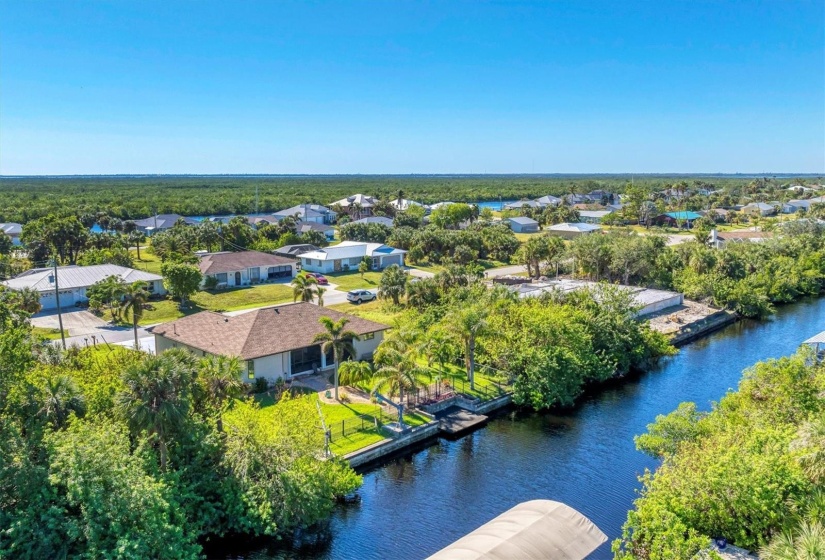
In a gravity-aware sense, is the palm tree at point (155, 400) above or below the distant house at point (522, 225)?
above

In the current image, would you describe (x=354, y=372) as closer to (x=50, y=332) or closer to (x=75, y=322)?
(x=50, y=332)

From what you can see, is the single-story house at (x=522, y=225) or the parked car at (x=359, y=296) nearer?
the parked car at (x=359, y=296)

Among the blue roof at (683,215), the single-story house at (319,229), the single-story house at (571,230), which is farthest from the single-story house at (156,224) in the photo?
the blue roof at (683,215)

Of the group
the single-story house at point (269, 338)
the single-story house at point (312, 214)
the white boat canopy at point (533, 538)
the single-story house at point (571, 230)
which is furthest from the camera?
the single-story house at point (312, 214)

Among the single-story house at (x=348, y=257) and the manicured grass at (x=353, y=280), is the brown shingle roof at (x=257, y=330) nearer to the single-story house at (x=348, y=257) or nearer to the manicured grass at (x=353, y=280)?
the manicured grass at (x=353, y=280)

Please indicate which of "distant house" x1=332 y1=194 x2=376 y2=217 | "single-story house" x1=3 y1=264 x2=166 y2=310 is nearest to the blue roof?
"distant house" x1=332 y1=194 x2=376 y2=217

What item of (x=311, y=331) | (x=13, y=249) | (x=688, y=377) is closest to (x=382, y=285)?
(x=311, y=331)

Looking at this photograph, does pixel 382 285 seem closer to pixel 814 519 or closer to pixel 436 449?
pixel 436 449
